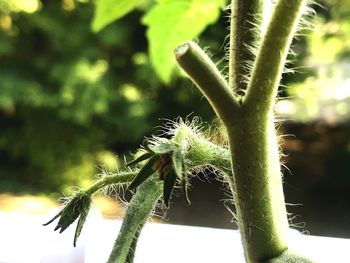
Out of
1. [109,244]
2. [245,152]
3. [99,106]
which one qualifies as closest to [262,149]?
[245,152]

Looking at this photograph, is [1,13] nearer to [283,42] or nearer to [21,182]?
[21,182]

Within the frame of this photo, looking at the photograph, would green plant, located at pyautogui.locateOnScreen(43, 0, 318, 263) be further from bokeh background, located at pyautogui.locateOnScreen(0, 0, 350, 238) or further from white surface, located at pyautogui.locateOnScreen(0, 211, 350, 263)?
bokeh background, located at pyautogui.locateOnScreen(0, 0, 350, 238)

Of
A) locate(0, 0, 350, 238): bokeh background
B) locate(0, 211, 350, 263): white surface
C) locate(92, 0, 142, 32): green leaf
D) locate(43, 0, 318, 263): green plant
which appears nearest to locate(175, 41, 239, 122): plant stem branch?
locate(43, 0, 318, 263): green plant

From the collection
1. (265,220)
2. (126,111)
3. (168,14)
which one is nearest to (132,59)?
(126,111)

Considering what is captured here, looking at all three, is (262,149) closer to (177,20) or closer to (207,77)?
(207,77)

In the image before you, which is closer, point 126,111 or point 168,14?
point 168,14

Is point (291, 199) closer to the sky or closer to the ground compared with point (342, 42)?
closer to the ground
